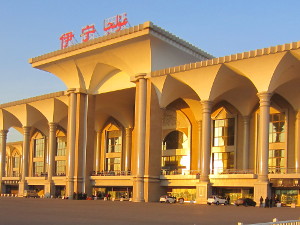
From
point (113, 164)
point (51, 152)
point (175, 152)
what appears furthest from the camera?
point (113, 164)

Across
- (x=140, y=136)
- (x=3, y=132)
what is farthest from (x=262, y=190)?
(x=3, y=132)

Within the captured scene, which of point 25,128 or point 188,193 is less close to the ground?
point 25,128

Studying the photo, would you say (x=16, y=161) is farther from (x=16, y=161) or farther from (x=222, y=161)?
(x=222, y=161)

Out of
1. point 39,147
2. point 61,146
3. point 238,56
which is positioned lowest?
point 39,147

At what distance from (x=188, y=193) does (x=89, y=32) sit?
856 inches

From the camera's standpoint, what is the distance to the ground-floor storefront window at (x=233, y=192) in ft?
152

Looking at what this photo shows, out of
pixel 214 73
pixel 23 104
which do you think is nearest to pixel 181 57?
pixel 214 73

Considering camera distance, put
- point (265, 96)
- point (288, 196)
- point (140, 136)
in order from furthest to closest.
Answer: point (140, 136)
point (288, 196)
point (265, 96)

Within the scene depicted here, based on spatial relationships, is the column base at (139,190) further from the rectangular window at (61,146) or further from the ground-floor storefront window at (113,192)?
the rectangular window at (61,146)

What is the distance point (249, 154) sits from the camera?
5112 centimetres

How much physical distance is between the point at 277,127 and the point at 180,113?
42.7 feet

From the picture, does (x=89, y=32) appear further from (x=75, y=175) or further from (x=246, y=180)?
(x=246, y=180)

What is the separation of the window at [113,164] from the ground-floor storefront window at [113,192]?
8.16 metres

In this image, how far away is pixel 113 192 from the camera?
57.7 metres
